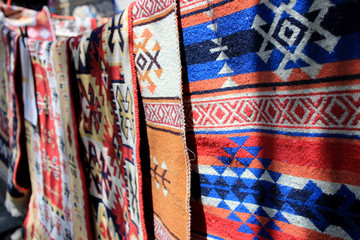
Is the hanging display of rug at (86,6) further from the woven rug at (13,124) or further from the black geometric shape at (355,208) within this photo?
the black geometric shape at (355,208)

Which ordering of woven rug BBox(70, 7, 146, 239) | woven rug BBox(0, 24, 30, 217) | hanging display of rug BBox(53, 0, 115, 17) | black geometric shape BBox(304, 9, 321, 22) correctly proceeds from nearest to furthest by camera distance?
black geometric shape BBox(304, 9, 321, 22) → woven rug BBox(70, 7, 146, 239) → woven rug BBox(0, 24, 30, 217) → hanging display of rug BBox(53, 0, 115, 17)

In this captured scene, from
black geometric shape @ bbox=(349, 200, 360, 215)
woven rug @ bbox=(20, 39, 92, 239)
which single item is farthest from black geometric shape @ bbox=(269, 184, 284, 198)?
woven rug @ bbox=(20, 39, 92, 239)

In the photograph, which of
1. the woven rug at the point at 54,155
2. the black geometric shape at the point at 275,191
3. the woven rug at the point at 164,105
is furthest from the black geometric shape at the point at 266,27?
the woven rug at the point at 54,155

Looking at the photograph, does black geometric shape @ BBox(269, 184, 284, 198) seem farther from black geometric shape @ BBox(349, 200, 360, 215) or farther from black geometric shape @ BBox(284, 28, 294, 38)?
black geometric shape @ BBox(284, 28, 294, 38)

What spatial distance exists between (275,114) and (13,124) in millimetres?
1512

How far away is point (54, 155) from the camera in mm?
1194

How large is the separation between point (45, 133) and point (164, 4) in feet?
3.18

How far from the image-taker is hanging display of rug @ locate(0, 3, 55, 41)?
1.68 m

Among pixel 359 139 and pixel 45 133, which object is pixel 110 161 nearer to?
pixel 45 133

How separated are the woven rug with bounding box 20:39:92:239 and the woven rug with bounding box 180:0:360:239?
616 mm

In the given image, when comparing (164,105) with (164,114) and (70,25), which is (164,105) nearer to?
(164,114)

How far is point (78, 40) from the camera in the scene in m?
0.90

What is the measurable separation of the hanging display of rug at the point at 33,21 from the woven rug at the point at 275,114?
4.97ft

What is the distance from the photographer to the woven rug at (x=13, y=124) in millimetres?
1334
